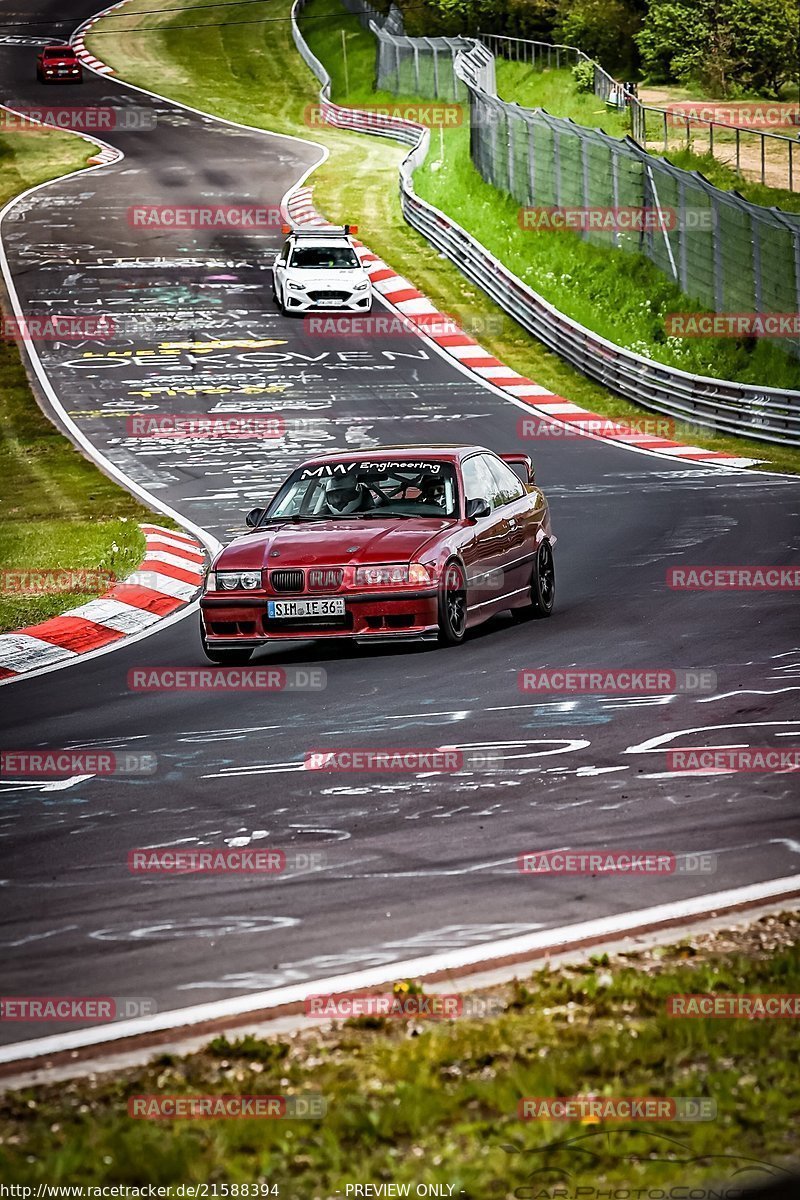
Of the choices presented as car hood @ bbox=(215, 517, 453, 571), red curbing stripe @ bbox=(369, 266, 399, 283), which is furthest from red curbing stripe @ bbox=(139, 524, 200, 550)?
red curbing stripe @ bbox=(369, 266, 399, 283)

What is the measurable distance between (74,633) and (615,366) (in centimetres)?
1713

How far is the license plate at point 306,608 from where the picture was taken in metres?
12.4

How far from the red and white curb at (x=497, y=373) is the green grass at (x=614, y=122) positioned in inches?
246

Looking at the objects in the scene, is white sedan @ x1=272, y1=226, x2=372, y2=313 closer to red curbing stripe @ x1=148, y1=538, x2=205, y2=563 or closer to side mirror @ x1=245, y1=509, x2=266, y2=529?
red curbing stripe @ x1=148, y1=538, x2=205, y2=563

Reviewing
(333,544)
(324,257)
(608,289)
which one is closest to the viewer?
(333,544)

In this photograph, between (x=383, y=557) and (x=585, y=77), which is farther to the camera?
(x=585, y=77)

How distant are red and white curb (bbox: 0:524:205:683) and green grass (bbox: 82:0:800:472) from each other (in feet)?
31.6

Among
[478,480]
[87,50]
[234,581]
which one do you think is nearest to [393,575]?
[234,581]

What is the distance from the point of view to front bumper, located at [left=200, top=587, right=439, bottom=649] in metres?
12.3

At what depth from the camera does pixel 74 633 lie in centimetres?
1446

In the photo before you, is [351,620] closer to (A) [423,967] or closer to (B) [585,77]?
(A) [423,967]

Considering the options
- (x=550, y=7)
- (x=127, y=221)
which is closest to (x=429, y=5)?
(x=550, y=7)

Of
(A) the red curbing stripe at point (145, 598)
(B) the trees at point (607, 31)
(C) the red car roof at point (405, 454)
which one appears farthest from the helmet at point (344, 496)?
(B) the trees at point (607, 31)

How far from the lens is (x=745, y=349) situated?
97.1 feet
